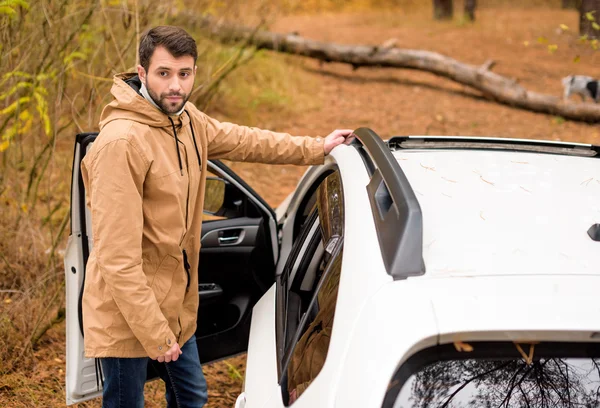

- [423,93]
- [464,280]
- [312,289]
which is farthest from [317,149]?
[423,93]

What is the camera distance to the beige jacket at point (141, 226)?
239cm

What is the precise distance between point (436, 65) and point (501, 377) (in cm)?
1002

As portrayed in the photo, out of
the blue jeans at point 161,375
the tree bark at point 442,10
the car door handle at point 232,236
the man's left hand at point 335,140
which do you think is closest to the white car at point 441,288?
the man's left hand at point 335,140

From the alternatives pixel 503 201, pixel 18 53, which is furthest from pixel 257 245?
pixel 18 53

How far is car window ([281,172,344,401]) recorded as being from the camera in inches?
79.5

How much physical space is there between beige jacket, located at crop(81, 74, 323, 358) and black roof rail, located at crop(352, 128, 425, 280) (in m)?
0.76

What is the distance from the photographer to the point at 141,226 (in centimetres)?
243

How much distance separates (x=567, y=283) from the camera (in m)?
1.69

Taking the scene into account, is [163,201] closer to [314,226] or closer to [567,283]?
[314,226]

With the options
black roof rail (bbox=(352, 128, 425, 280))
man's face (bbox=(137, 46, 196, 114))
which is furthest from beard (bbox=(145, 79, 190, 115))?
black roof rail (bbox=(352, 128, 425, 280))

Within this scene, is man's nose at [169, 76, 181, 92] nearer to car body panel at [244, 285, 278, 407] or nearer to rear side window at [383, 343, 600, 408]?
car body panel at [244, 285, 278, 407]

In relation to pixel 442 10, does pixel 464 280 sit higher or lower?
lower

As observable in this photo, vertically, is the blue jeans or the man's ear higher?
the man's ear

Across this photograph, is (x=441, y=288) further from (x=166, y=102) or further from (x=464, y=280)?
(x=166, y=102)
